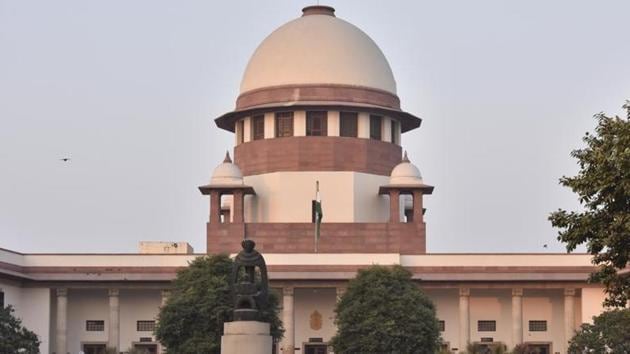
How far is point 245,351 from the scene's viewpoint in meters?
44.8

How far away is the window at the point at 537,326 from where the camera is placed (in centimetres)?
7681

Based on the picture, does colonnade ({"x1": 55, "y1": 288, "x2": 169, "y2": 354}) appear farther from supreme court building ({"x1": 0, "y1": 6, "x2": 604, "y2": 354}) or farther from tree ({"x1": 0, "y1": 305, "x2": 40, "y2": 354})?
tree ({"x1": 0, "y1": 305, "x2": 40, "y2": 354})

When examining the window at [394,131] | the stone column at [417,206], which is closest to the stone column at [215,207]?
the stone column at [417,206]

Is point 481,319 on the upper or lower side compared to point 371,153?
lower

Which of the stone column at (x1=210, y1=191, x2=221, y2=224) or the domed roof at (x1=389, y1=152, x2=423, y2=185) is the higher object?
the domed roof at (x1=389, y1=152, x2=423, y2=185)

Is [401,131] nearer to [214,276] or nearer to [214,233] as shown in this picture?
[214,233]

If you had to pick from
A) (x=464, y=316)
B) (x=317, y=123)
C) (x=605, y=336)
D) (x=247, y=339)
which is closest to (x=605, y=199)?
(x=247, y=339)

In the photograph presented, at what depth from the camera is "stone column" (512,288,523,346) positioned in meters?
74.4

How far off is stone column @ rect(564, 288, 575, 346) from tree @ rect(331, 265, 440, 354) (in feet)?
33.6

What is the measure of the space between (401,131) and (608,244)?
47.9m

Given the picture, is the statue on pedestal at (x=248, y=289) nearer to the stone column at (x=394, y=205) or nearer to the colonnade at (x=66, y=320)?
the colonnade at (x=66, y=320)

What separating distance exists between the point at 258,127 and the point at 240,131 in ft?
4.62

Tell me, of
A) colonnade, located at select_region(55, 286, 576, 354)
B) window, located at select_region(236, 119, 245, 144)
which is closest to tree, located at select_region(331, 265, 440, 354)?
colonnade, located at select_region(55, 286, 576, 354)

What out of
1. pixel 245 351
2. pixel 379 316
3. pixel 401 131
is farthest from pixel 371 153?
pixel 245 351
